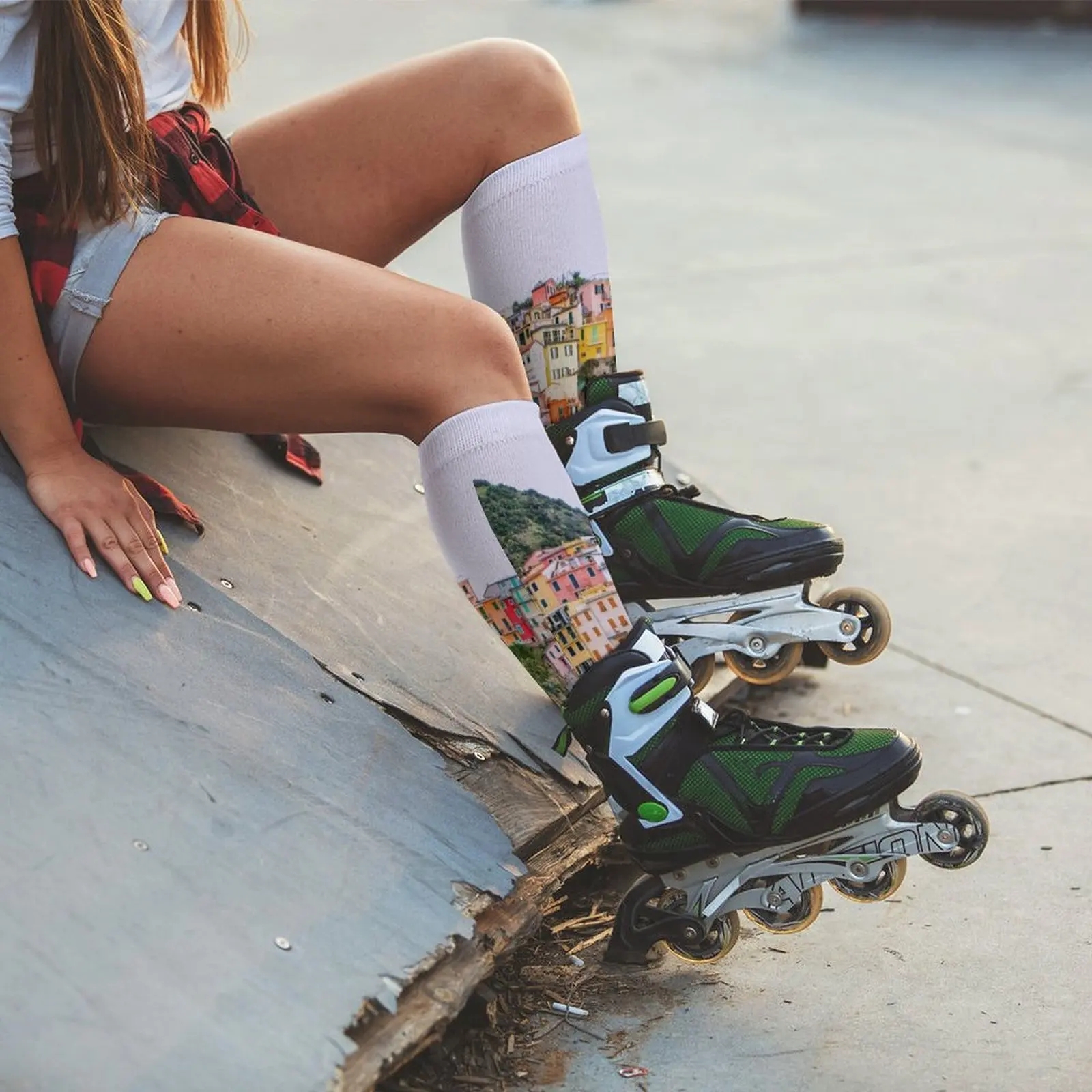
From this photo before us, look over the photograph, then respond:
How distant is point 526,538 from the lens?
1405 millimetres

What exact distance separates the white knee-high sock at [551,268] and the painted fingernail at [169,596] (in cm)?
46

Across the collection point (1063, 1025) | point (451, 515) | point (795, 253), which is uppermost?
point (451, 515)

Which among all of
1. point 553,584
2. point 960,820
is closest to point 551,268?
point 553,584

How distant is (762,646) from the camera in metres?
1.68

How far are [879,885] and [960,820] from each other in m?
0.11

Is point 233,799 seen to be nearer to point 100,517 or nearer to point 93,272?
point 100,517

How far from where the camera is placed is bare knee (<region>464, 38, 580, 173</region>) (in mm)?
1643

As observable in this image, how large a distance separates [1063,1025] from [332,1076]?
701mm

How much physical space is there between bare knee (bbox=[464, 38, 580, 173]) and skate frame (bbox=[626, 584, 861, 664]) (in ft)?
1.76

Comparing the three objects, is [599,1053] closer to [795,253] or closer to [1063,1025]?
[1063,1025]

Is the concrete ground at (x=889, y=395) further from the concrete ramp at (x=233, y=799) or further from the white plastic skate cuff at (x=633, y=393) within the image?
the white plastic skate cuff at (x=633, y=393)

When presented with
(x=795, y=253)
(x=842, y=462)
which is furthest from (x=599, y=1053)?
(x=795, y=253)

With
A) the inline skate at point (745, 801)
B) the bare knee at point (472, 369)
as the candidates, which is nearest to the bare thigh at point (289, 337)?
the bare knee at point (472, 369)

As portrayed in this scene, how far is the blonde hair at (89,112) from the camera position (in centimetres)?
134
